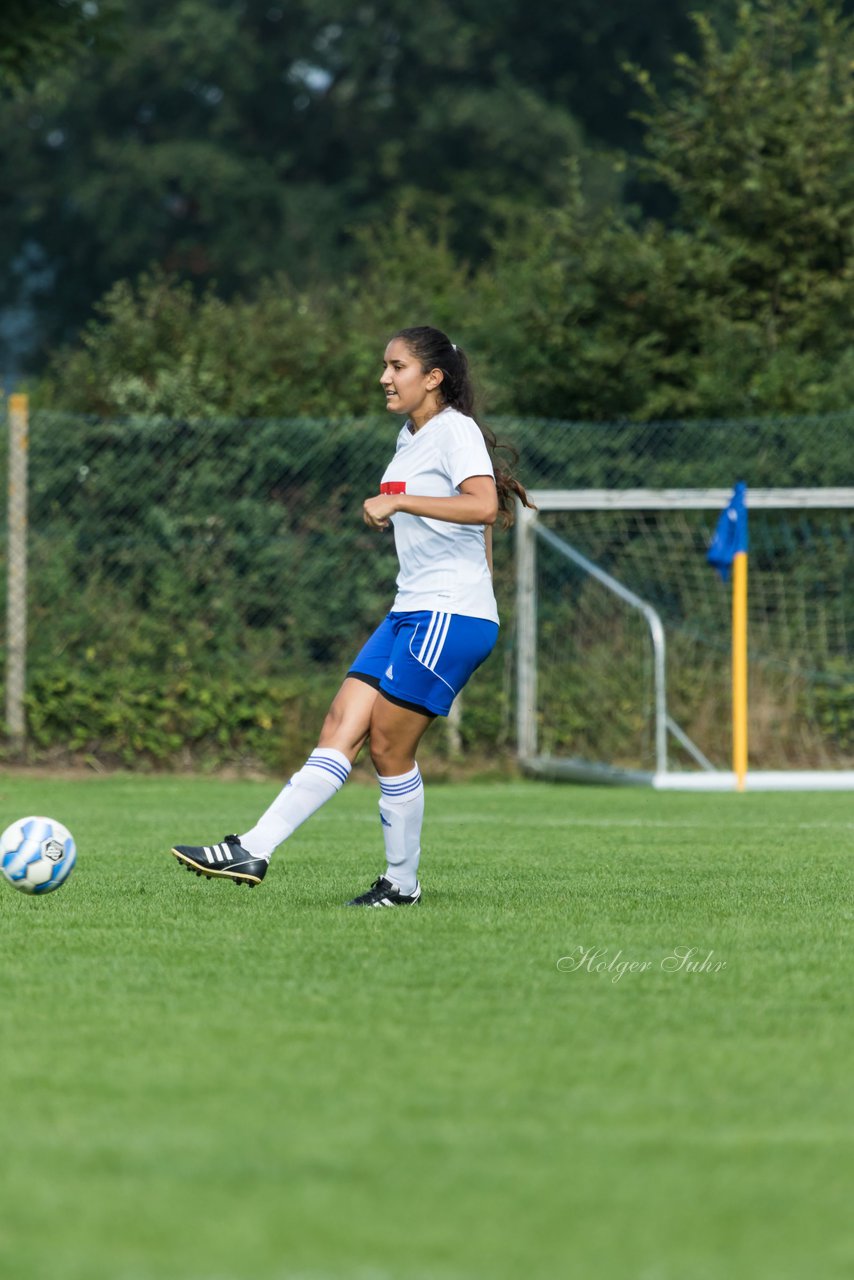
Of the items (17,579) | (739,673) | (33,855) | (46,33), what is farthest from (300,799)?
(46,33)

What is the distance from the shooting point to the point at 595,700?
44.1ft

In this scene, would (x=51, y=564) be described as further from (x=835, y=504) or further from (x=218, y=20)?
(x=218, y=20)

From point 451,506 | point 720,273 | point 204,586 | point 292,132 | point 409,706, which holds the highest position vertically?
point 292,132

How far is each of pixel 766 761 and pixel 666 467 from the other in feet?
7.60

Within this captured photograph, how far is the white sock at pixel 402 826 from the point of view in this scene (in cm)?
616

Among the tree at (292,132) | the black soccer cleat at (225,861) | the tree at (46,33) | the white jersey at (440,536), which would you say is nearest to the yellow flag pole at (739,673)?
the white jersey at (440,536)

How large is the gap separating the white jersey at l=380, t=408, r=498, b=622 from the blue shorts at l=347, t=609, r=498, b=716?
4 cm

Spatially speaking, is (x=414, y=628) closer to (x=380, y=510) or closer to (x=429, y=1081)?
(x=380, y=510)

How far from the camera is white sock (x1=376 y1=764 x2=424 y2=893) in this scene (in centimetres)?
616

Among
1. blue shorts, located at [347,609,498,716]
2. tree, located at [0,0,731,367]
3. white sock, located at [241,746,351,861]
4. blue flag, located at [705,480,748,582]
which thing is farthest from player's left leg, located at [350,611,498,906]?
tree, located at [0,0,731,367]

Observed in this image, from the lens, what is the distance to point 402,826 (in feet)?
20.3

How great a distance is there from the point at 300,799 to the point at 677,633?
7910 millimetres

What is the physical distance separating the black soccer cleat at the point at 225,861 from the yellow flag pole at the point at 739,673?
6.71 meters

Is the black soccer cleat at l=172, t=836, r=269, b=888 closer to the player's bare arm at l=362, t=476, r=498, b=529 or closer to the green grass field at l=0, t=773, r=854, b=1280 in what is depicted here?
the green grass field at l=0, t=773, r=854, b=1280
